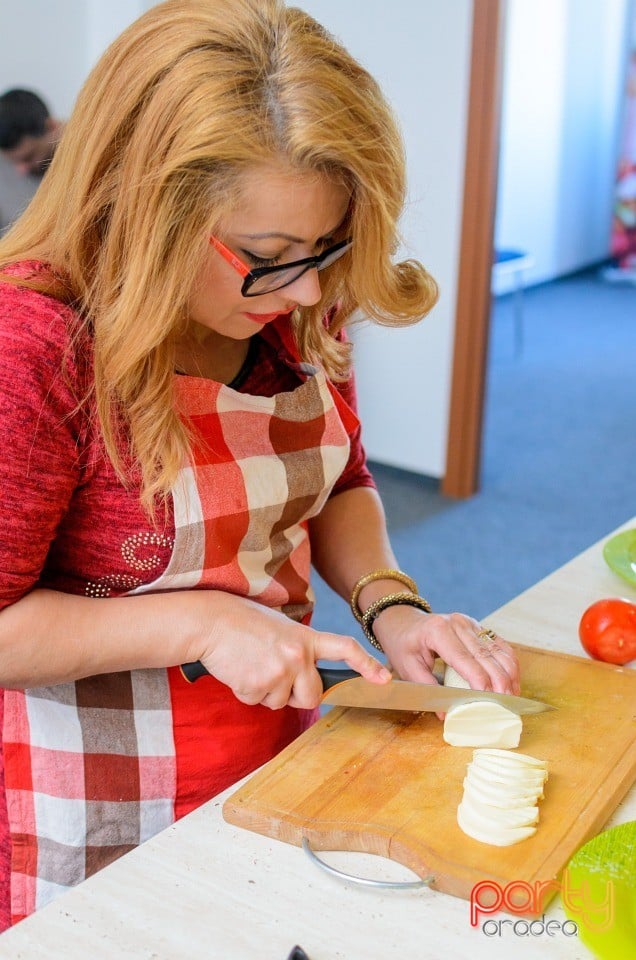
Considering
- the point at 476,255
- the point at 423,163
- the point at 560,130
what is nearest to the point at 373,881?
the point at 476,255

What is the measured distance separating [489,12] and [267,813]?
9.85 ft

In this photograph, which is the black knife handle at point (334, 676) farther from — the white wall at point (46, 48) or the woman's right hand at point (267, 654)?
the white wall at point (46, 48)

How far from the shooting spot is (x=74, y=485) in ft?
3.33

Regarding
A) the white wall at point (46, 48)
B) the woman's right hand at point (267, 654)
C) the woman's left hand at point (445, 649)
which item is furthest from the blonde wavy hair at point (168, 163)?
the white wall at point (46, 48)

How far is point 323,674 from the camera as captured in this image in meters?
1.08

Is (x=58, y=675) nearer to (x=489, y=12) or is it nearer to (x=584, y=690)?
(x=584, y=690)

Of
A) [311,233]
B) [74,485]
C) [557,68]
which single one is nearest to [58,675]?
[74,485]

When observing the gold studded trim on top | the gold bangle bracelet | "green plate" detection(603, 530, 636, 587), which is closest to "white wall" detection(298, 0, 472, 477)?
"green plate" detection(603, 530, 636, 587)

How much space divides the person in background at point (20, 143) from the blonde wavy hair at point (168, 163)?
2624 millimetres

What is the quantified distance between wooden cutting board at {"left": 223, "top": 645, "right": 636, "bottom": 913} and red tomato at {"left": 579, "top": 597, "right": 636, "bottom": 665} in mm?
70

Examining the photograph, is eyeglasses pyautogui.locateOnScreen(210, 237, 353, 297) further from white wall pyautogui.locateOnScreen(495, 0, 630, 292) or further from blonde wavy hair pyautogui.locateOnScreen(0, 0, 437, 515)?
white wall pyautogui.locateOnScreen(495, 0, 630, 292)

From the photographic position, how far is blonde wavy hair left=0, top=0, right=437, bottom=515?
927mm

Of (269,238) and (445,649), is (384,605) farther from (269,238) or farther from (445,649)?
(269,238)

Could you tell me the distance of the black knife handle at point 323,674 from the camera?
3.48 feet
